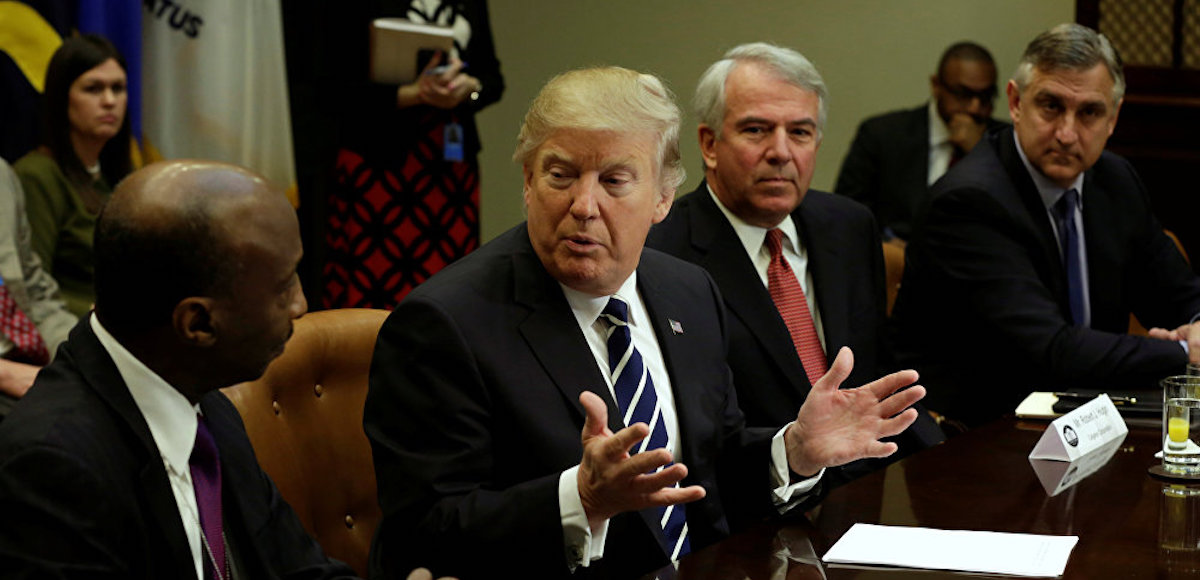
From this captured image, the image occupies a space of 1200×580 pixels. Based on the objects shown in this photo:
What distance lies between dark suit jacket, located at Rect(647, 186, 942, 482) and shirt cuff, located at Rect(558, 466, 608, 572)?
91 cm

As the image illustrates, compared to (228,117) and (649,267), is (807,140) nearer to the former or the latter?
(649,267)

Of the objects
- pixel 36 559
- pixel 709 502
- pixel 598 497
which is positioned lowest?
pixel 709 502

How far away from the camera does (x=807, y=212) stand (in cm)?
316

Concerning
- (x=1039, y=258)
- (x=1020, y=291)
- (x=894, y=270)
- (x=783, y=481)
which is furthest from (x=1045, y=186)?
(x=783, y=481)

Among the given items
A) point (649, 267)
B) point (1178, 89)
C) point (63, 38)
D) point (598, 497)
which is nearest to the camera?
point (598, 497)

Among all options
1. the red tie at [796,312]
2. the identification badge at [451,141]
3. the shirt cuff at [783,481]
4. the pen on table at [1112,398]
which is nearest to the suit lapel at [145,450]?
the shirt cuff at [783,481]

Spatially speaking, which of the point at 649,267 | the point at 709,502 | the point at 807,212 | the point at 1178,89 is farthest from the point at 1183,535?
the point at 1178,89

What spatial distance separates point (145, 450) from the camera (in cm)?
150

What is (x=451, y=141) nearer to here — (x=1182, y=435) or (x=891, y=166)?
(x=891, y=166)

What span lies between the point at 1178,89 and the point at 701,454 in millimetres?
4190

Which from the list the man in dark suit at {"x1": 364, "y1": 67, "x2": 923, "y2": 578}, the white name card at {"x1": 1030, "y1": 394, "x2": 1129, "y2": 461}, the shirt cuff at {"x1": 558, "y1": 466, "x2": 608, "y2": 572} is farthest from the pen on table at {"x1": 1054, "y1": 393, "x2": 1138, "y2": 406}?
the shirt cuff at {"x1": 558, "y1": 466, "x2": 608, "y2": 572}

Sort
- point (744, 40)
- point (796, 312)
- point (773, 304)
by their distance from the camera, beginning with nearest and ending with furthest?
point (773, 304) < point (796, 312) < point (744, 40)

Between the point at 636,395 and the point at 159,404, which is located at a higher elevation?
the point at 159,404

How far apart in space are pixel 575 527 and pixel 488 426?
0.75ft
